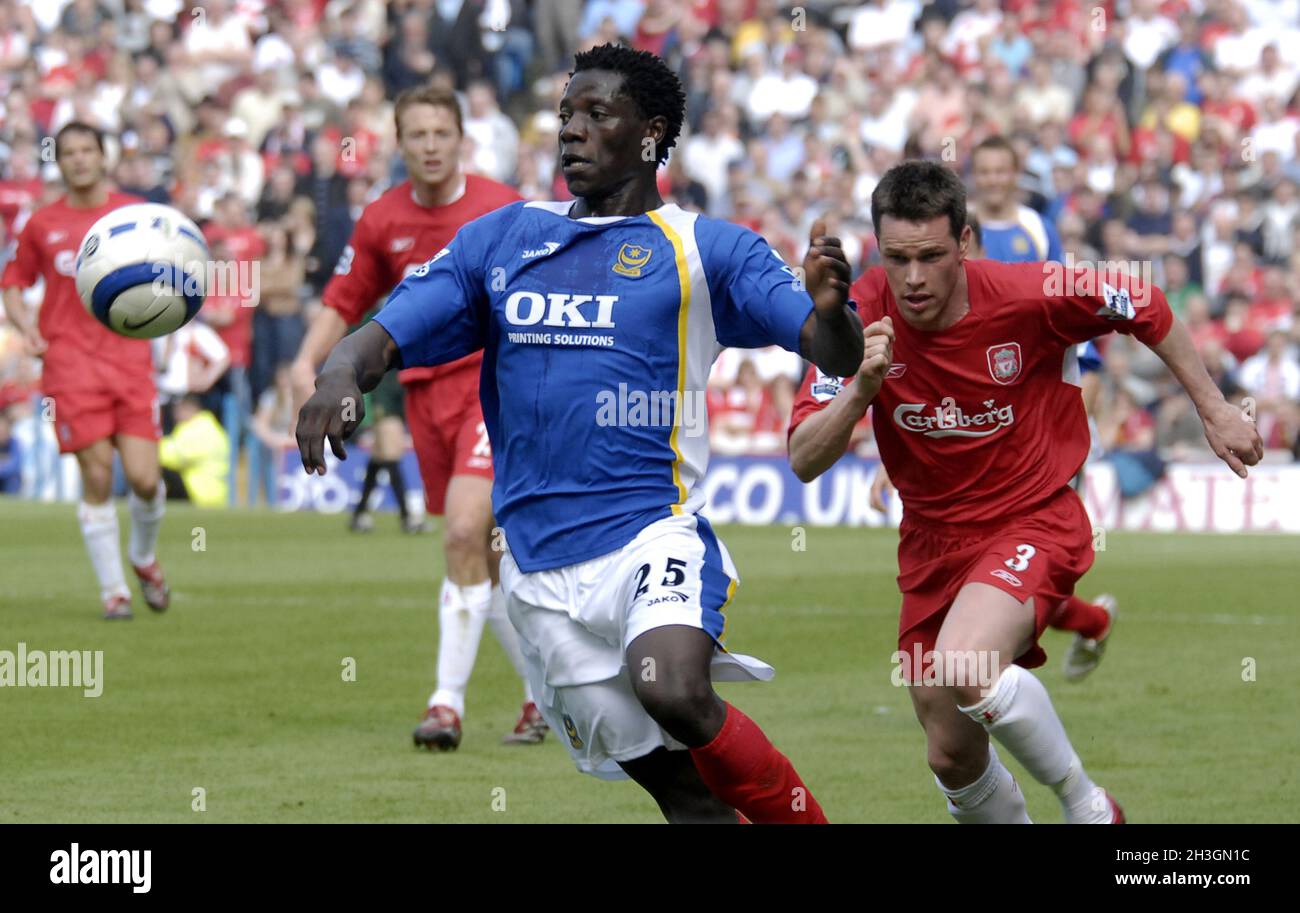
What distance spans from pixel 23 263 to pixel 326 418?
8.63 meters

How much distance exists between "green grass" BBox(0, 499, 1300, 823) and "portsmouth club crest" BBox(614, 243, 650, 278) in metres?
2.33

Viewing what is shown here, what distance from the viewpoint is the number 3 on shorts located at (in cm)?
659

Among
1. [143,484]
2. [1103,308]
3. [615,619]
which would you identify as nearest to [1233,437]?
[1103,308]

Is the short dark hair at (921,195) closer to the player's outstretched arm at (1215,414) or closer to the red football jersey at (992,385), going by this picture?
the red football jersey at (992,385)

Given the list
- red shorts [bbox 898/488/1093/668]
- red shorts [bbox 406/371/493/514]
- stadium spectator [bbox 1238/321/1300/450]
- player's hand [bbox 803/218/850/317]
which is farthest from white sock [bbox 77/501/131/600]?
stadium spectator [bbox 1238/321/1300/450]

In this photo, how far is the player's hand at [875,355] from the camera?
224 inches

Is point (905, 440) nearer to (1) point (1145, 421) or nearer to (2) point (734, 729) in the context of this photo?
(2) point (734, 729)

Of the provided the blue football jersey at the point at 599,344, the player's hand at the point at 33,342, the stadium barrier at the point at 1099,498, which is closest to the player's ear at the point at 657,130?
the blue football jersey at the point at 599,344

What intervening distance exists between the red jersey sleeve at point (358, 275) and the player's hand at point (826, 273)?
453 cm

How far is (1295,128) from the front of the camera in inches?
884

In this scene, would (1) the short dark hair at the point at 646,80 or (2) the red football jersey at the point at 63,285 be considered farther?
(2) the red football jersey at the point at 63,285

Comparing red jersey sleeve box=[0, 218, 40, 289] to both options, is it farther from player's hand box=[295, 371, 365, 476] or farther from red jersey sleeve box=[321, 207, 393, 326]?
player's hand box=[295, 371, 365, 476]
